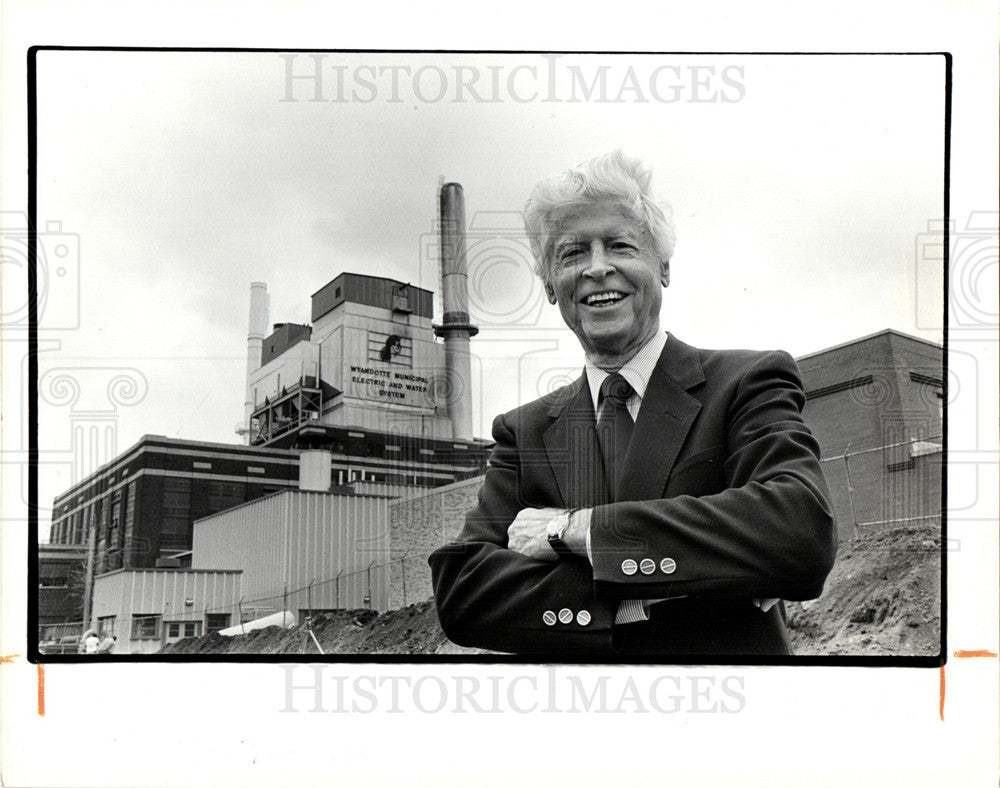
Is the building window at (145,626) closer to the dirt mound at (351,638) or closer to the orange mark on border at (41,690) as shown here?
the dirt mound at (351,638)

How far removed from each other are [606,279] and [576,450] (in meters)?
0.63

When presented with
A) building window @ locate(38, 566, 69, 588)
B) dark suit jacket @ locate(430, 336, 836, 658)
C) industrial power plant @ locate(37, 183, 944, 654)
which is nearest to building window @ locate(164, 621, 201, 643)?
industrial power plant @ locate(37, 183, 944, 654)

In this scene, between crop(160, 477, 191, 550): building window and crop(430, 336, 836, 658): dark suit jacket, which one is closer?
crop(430, 336, 836, 658): dark suit jacket

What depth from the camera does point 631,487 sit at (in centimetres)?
390

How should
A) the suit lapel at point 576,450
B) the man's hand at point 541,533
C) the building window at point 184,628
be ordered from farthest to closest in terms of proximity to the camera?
the building window at point 184,628 → the suit lapel at point 576,450 → the man's hand at point 541,533

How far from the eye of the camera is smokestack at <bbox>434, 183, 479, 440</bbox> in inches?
159

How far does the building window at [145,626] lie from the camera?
407 centimetres

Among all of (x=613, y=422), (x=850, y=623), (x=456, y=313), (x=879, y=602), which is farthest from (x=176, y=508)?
(x=879, y=602)

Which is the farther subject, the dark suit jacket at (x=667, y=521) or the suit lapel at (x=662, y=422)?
the suit lapel at (x=662, y=422)

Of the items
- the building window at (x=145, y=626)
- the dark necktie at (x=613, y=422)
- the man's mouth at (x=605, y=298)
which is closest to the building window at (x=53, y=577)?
the building window at (x=145, y=626)

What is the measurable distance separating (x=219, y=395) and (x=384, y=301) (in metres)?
0.71

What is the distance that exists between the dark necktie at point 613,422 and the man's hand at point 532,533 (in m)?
0.25

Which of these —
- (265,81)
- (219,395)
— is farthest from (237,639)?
(265,81)

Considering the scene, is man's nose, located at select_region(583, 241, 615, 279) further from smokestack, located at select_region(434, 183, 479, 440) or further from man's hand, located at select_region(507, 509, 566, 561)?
man's hand, located at select_region(507, 509, 566, 561)
